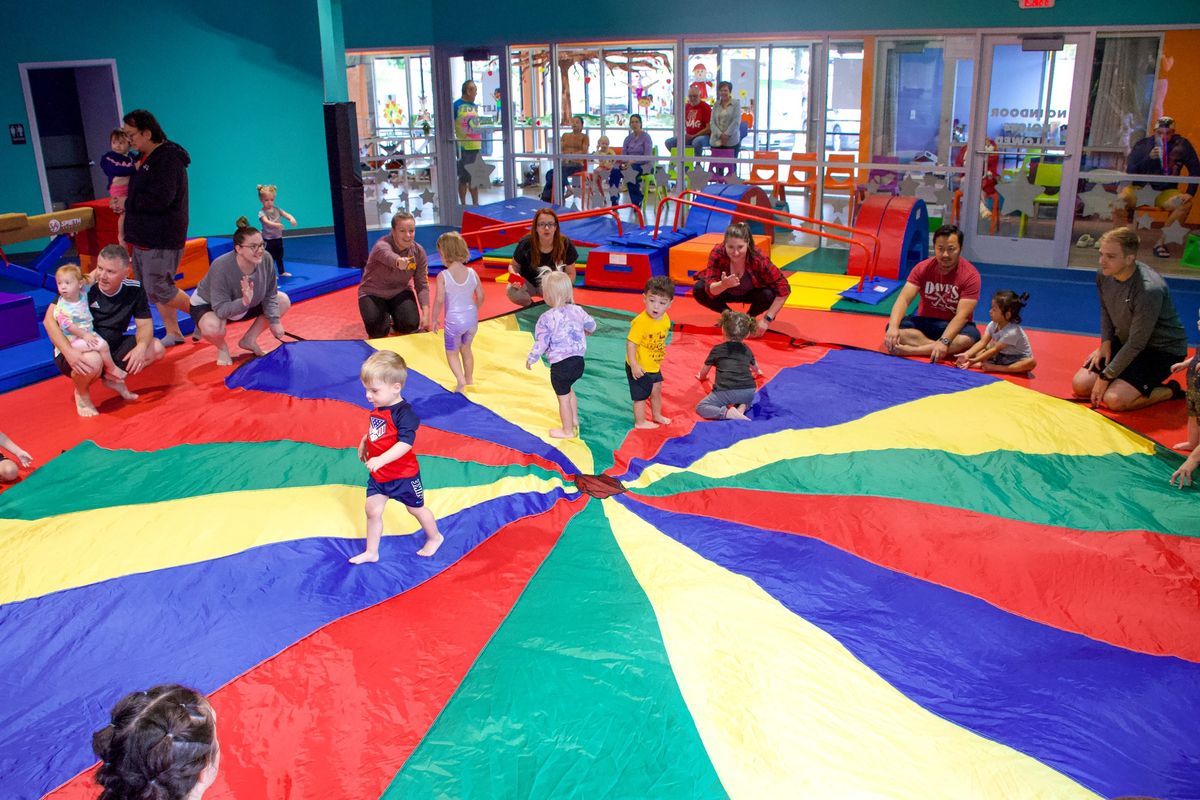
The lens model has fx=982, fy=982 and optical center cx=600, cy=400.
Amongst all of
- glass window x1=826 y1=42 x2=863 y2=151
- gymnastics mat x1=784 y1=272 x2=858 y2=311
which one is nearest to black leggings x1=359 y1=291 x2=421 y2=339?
gymnastics mat x1=784 y1=272 x2=858 y2=311

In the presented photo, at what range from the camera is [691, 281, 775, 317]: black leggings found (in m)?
8.39

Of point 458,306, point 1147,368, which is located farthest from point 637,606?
point 1147,368

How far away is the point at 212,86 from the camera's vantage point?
1320cm

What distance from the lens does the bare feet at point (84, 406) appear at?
6.80 metres

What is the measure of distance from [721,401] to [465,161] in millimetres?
9946

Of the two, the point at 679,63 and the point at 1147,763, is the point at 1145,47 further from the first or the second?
the point at 1147,763

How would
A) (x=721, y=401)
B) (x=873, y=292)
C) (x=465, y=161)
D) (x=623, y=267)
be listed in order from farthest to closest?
(x=465, y=161)
(x=623, y=267)
(x=873, y=292)
(x=721, y=401)

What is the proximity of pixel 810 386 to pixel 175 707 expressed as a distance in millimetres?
5216

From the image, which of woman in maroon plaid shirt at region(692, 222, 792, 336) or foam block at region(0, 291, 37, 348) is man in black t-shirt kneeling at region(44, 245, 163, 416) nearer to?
foam block at region(0, 291, 37, 348)

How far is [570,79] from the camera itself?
46.3ft

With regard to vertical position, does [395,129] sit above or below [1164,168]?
above

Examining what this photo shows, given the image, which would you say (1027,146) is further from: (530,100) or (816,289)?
(530,100)

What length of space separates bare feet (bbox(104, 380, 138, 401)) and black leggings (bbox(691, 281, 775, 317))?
454cm

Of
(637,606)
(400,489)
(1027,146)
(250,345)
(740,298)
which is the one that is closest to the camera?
(637,606)
